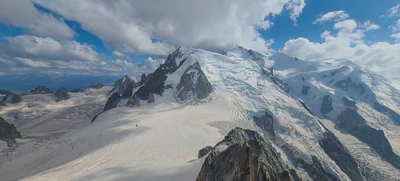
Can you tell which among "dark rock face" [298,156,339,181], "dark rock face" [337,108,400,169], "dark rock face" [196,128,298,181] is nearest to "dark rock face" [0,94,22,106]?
"dark rock face" [196,128,298,181]

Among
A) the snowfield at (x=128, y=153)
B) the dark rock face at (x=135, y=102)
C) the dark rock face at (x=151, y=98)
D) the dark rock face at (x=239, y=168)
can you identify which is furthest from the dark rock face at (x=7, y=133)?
the dark rock face at (x=239, y=168)

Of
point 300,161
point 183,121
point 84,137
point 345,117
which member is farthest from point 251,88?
point 345,117

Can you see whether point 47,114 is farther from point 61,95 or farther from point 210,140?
point 210,140

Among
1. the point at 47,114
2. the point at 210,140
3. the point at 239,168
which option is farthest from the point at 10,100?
the point at 239,168

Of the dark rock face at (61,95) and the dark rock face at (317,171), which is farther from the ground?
the dark rock face at (61,95)

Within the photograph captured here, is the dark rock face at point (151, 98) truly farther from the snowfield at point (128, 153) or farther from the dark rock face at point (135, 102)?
the snowfield at point (128, 153)
